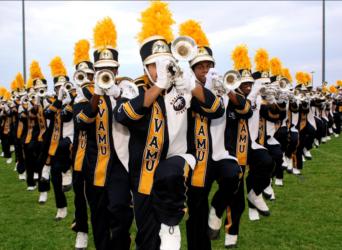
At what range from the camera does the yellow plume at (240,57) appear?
7535mm

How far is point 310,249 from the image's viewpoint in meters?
6.22

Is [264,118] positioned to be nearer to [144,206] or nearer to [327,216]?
[327,216]

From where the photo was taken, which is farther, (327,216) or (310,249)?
(327,216)

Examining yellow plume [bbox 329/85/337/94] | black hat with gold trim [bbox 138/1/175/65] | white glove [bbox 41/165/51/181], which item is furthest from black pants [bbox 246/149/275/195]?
yellow plume [bbox 329/85/337/94]

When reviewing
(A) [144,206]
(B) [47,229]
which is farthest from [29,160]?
(A) [144,206]

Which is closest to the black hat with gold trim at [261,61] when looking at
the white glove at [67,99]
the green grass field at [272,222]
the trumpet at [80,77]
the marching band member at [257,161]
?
the marching band member at [257,161]

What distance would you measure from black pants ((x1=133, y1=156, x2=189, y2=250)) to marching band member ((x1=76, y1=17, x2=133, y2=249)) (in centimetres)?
49

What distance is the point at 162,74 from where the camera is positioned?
377 cm

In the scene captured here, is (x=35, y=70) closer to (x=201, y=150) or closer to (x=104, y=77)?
(x=104, y=77)

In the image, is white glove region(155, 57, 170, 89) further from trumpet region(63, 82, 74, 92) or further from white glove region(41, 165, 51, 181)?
white glove region(41, 165, 51, 181)

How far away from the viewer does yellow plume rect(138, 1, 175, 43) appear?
14.1 feet

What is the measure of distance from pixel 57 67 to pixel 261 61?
3.72 metres

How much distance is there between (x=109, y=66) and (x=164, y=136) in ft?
4.89

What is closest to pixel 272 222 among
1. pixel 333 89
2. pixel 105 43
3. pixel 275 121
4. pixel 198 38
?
pixel 275 121
